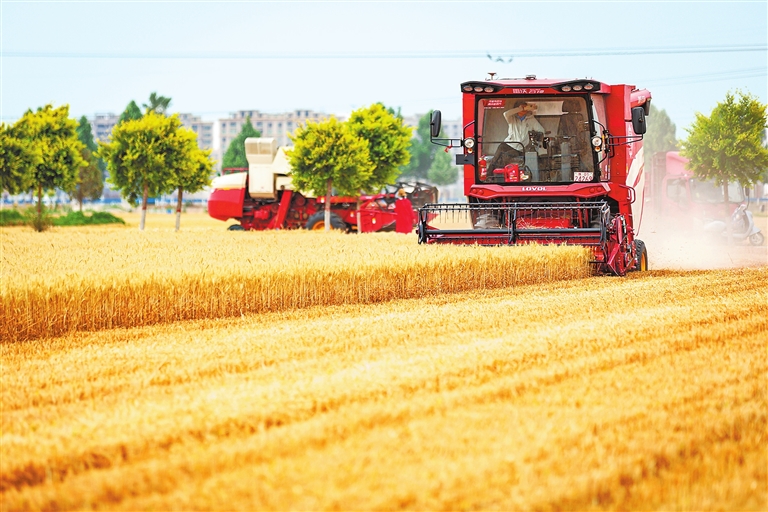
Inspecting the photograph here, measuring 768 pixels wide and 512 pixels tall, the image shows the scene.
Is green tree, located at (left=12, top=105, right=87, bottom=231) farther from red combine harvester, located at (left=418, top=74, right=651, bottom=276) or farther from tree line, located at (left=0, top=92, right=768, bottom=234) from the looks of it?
red combine harvester, located at (left=418, top=74, right=651, bottom=276)

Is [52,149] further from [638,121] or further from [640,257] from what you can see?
[638,121]

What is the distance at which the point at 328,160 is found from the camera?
→ 32.5m

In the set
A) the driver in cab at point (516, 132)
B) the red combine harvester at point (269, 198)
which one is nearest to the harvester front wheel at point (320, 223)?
the red combine harvester at point (269, 198)

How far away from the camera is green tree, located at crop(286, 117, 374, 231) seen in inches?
1237

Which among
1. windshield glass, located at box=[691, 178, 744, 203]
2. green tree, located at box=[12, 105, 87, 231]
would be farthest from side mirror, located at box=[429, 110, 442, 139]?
green tree, located at box=[12, 105, 87, 231]

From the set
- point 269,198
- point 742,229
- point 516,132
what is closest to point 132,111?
point 269,198

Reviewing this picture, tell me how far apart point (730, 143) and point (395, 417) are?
30.2 meters

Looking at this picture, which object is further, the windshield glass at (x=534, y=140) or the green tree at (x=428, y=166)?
the green tree at (x=428, y=166)

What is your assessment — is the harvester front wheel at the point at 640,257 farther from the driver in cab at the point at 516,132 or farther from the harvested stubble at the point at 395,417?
the harvested stubble at the point at 395,417

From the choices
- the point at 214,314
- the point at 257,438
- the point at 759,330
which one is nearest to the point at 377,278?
the point at 214,314

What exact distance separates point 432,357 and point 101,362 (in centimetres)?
239

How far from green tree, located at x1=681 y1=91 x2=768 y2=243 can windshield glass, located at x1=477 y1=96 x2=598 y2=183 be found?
17335 millimetres

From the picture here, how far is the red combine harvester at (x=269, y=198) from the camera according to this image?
30.6m

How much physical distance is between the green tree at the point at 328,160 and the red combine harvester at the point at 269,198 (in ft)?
1.58
